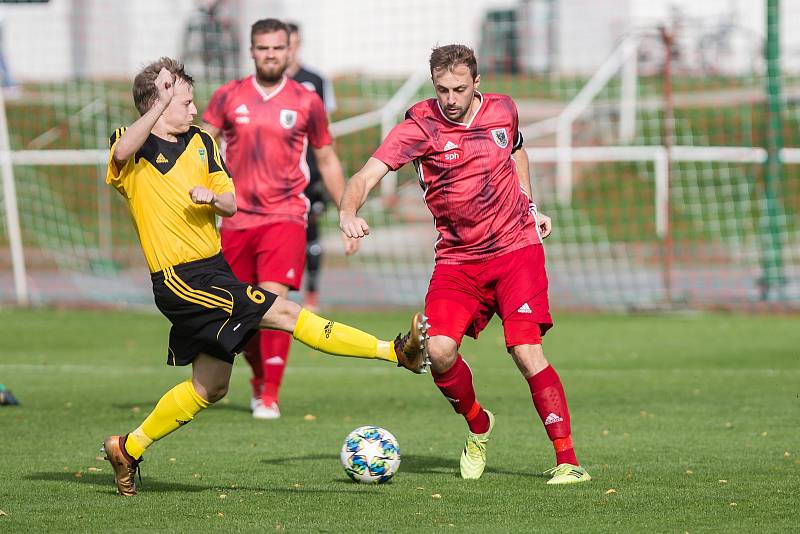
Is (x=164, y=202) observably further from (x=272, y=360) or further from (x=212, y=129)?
(x=272, y=360)

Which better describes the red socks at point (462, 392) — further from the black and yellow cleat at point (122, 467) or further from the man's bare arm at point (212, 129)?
the man's bare arm at point (212, 129)

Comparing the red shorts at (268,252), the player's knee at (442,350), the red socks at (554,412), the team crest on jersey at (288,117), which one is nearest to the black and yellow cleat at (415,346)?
the player's knee at (442,350)

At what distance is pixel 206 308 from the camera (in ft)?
19.7

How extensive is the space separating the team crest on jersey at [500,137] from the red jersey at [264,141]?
2.63m

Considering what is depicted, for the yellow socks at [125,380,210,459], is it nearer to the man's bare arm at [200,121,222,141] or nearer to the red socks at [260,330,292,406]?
the red socks at [260,330,292,406]

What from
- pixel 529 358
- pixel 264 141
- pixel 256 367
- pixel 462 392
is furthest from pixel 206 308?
pixel 256 367

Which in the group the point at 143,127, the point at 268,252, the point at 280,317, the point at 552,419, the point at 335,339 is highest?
the point at 143,127

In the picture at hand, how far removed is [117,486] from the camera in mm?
6023

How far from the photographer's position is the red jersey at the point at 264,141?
345 inches

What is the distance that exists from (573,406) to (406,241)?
45.0 feet

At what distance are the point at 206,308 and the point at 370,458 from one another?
3.41ft

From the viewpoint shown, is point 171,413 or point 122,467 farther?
point 171,413

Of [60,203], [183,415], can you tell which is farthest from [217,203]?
[60,203]

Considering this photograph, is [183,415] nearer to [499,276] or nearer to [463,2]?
[499,276]
